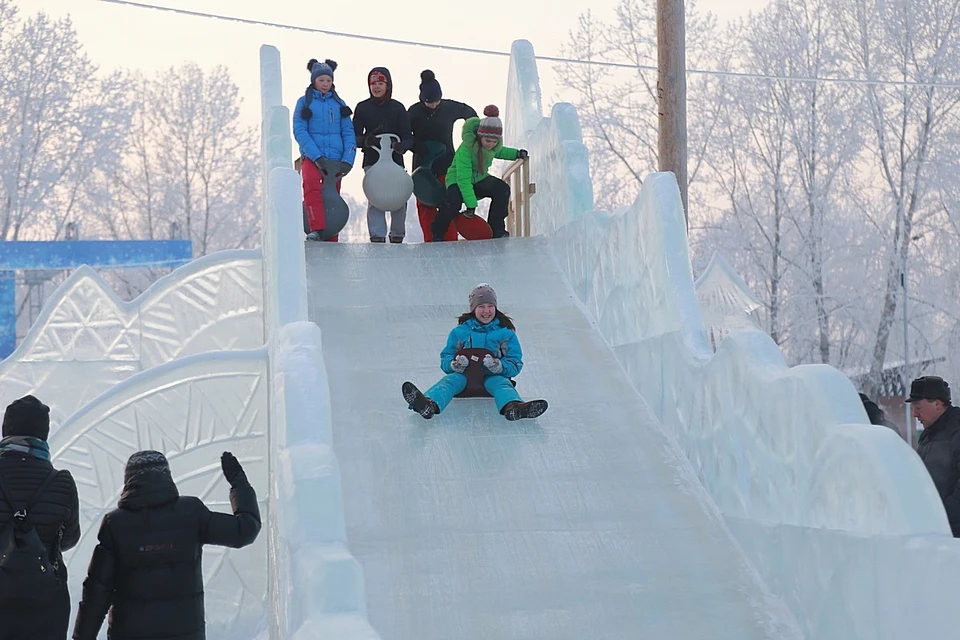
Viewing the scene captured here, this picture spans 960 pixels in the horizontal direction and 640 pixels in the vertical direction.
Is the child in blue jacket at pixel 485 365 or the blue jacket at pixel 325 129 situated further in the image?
the blue jacket at pixel 325 129

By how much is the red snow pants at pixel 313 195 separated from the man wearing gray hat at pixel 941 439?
5525 millimetres

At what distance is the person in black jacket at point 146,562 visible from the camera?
4.43 metres

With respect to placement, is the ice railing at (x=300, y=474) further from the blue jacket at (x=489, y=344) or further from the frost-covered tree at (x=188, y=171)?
the frost-covered tree at (x=188, y=171)

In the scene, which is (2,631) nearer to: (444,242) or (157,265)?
(444,242)

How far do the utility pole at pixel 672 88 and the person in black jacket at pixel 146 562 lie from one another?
25.3 ft

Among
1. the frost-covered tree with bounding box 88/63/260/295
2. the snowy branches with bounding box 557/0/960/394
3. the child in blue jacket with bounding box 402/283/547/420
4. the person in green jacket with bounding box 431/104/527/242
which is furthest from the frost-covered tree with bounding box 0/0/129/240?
the child in blue jacket with bounding box 402/283/547/420

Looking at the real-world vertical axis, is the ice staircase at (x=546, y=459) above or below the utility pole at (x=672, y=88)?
below

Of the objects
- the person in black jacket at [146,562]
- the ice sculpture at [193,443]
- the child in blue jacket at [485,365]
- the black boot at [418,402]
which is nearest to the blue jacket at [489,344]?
the child in blue jacket at [485,365]

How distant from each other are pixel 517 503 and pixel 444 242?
4384 mm

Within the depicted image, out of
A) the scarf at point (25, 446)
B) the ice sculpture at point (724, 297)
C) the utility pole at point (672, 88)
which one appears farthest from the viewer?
the ice sculpture at point (724, 297)

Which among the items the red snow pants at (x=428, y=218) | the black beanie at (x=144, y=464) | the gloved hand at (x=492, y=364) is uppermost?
the red snow pants at (x=428, y=218)

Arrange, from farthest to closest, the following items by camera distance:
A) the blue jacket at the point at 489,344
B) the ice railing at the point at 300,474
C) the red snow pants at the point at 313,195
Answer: the red snow pants at the point at 313,195
the blue jacket at the point at 489,344
the ice railing at the point at 300,474

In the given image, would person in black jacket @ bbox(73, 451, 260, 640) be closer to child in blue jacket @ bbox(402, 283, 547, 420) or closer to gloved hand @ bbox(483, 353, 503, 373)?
child in blue jacket @ bbox(402, 283, 547, 420)

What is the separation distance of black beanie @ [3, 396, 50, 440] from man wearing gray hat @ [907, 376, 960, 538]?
3.66 m
